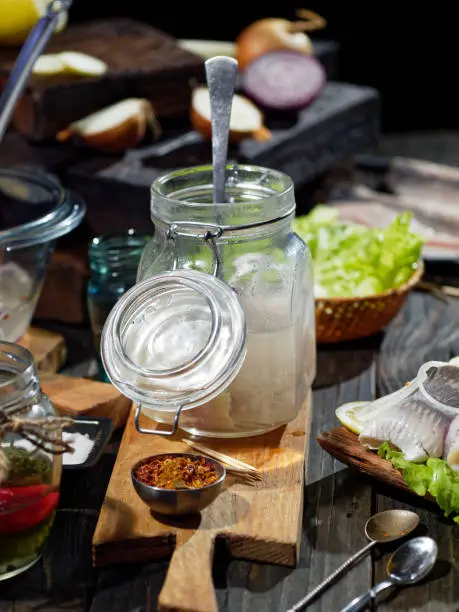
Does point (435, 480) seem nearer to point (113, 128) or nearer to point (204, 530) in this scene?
point (204, 530)

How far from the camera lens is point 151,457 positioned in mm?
1289

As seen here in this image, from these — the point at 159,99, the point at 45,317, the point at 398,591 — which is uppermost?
the point at 159,99

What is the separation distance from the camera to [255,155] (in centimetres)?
210

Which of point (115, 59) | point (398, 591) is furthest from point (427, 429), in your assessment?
point (115, 59)

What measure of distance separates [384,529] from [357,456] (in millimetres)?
129

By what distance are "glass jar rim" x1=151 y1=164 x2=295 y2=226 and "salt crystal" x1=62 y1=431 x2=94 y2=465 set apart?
0.34 metres

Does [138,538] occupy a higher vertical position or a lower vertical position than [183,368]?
lower

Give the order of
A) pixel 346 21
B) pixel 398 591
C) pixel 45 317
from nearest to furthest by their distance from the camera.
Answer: pixel 398 591 → pixel 45 317 → pixel 346 21

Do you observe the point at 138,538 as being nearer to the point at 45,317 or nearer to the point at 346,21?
the point at 45,317

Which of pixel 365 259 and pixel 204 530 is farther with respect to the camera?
pixel 365 259

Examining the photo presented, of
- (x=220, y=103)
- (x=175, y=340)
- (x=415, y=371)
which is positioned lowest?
(x=415, y=371)

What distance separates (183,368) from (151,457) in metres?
0.16

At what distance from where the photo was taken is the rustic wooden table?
45.6 inches

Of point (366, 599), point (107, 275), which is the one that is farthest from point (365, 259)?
point (366, 599)
